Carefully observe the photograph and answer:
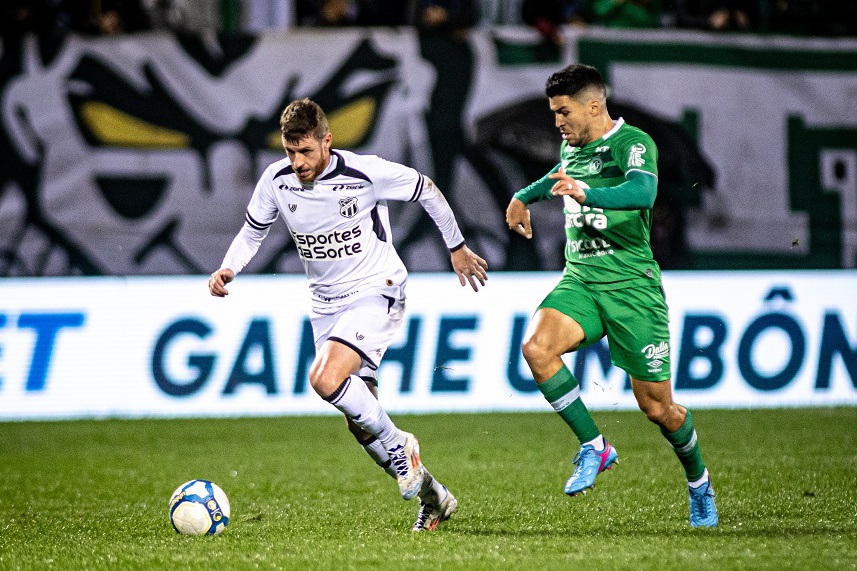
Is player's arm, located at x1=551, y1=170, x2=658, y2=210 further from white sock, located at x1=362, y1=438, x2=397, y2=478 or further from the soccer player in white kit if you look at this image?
white sock, located at x1=362, y1=438, x2=397, y2=478

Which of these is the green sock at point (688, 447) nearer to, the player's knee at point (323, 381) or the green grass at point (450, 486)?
the green grass at point (450, 486)

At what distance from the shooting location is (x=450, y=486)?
7.37m

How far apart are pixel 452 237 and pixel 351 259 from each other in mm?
538

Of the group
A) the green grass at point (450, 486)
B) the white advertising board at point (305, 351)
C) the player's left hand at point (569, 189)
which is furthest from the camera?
the white advertising board at point (305, 351)

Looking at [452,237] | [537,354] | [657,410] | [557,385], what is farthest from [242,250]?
[657,410]

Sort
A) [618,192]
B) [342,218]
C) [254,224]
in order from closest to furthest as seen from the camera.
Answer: [618,192]
[342,218]
[254,224]

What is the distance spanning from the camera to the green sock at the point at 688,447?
5883mm

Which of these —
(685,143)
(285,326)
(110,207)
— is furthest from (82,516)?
(685,143)

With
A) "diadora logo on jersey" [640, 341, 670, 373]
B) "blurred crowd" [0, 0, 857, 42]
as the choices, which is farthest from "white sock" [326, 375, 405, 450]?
"blurred crowd" [0, 0, 857, 42]

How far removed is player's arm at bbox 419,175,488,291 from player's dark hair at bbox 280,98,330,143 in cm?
70

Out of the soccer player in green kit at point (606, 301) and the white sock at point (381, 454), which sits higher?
the soccer player in green kit at point (606, 301)

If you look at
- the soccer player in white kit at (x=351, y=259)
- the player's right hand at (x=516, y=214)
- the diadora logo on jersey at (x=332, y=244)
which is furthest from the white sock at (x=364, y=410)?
the player's right hand at (x=516, y=214)

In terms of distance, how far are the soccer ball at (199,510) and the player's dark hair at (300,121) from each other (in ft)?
5.65

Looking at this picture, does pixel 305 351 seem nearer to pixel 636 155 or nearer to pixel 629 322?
pixel 629 322
